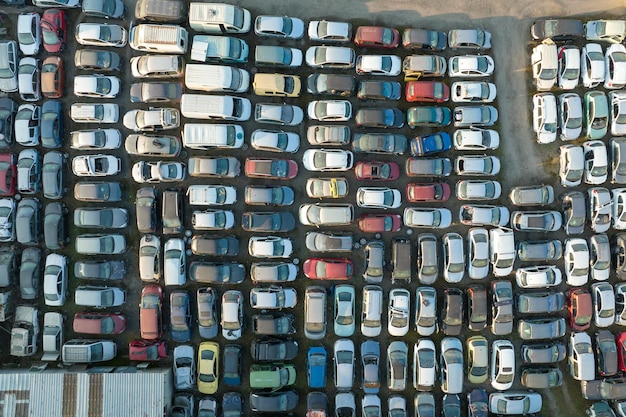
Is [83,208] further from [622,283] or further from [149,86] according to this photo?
[622,283]

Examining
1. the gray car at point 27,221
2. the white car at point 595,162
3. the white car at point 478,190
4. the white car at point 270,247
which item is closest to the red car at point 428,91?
the white car at point 478,190

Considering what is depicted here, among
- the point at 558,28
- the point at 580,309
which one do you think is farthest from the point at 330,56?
the point at 580,309

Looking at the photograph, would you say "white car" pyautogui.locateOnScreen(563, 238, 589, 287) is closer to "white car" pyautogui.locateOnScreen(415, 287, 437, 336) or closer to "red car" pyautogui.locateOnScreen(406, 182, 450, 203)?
"red car" pyautogui.locateOnScreen(406, 182, 450, 203)

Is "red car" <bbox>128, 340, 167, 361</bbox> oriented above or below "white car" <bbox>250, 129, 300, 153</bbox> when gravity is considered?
below

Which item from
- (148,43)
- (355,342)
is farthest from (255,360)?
(148,43)

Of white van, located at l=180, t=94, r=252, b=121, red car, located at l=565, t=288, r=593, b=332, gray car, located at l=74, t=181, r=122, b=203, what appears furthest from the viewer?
red car, located at l=565, t=288, r=593, b=332

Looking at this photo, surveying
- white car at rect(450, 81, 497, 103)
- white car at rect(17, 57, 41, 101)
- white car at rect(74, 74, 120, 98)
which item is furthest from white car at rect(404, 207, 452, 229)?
white car at rect(17, 57, 41, 101)

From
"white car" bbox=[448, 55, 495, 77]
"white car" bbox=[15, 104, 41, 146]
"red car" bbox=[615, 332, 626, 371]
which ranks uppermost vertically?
"white car" bbox=[448, 55, 495, 77]
